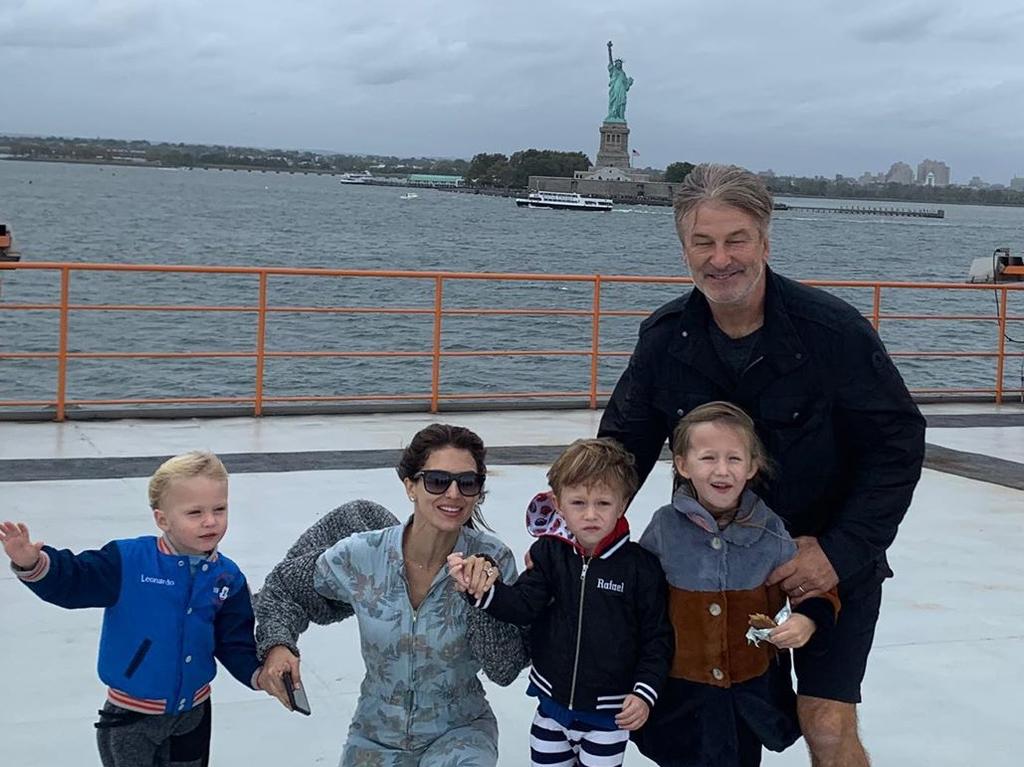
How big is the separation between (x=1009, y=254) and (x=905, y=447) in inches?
378

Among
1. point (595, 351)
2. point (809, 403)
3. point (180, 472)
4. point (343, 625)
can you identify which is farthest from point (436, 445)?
point (595, 351)

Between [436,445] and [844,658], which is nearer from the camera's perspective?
[844,658]

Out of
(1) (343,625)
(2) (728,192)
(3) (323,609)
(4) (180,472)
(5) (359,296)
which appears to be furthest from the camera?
(5) (359,296)

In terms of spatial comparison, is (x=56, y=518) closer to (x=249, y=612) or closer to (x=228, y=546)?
(x=228, y=546)

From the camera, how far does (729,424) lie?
2.86 meters

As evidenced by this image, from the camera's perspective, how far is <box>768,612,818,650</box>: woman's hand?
2785mm

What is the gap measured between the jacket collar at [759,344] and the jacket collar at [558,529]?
0.38 meters

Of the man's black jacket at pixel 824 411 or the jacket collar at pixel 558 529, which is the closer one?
the man's black jacket at pixel 824 411

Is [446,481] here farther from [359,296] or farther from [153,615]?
[359,296]

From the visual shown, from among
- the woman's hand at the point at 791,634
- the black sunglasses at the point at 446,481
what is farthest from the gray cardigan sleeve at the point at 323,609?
the woman's hand at the point at 791,634

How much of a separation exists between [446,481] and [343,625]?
1976 mm

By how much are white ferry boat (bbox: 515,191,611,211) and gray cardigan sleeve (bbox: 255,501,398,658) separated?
105897mm

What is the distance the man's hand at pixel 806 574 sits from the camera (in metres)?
2.86

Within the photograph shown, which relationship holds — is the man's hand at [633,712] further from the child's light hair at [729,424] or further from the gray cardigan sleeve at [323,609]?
the child's light hair at [729,424]
